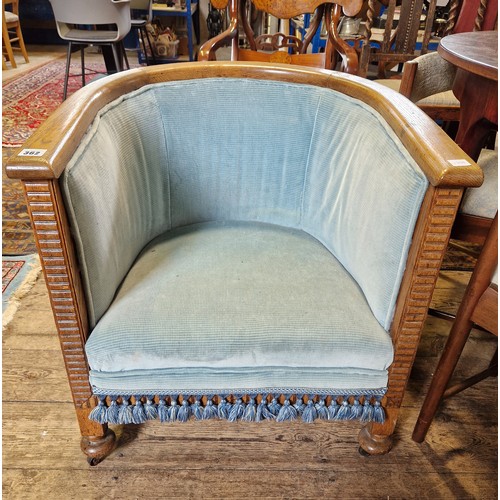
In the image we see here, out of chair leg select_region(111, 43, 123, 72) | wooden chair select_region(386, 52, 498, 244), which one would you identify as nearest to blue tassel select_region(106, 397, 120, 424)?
wooden chair select_region(386, 52, 498, 244)

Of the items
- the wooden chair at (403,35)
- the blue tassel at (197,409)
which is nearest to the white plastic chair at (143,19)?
the wooden chair at (403,35)

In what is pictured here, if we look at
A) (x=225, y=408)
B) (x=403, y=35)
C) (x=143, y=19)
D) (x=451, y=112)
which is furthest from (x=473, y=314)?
(x=143, y=19)

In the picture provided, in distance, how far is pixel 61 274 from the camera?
0.76 metres

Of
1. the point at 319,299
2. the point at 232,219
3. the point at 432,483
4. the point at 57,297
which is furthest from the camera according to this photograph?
the point at 232,219

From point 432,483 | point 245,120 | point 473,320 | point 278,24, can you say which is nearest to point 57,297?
point 245,120

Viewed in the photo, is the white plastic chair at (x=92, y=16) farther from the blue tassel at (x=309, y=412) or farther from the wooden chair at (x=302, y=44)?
the blue tassel at (x=309, y=412)

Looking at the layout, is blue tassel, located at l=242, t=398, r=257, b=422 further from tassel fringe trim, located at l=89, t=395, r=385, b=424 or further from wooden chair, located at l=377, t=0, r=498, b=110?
wooden chair, located at l=377, t=0, r=498, b=110

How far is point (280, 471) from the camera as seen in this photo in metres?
1.04

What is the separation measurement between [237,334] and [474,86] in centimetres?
77

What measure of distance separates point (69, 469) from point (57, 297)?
19.0 inches

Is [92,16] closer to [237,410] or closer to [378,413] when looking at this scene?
[237,410]

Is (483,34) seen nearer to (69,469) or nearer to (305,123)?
(305,123)

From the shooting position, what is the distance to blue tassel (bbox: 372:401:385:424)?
0.95 meters

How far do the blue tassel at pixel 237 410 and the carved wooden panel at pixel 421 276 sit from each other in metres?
0.31
